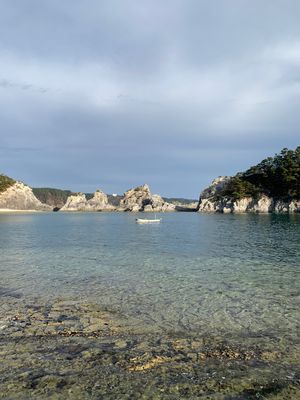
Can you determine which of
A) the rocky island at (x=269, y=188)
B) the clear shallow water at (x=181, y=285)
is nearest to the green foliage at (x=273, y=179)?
the rocky island at (x=269, y=188)

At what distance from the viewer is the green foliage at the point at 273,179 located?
165125mm

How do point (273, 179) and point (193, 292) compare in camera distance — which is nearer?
point (193, 292)

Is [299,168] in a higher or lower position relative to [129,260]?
higher

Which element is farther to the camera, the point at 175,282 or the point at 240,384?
the point at 175,282

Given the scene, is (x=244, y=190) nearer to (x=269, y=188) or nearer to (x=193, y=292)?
(x=269, y=188)

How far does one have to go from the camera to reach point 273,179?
17875 cm

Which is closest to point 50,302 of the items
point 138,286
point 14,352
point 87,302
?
point 87,302

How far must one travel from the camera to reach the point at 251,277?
928 inches

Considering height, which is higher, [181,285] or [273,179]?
[273,179]

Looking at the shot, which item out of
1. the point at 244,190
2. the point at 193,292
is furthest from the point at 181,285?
the point at 244,190

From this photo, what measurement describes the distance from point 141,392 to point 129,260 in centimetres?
2376

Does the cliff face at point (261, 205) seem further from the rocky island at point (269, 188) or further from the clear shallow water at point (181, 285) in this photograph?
the clear shallow water at point (181, 285)

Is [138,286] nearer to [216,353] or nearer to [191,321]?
[191,321]

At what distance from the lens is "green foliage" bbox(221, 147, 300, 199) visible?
6501 inches
